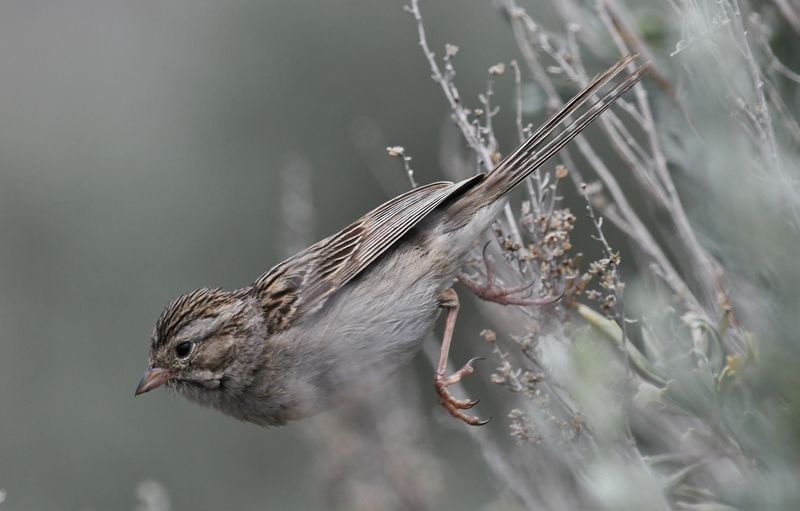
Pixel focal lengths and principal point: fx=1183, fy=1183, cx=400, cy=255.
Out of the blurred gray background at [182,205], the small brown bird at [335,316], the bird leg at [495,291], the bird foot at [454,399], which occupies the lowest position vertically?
the bird foot at [454,399]

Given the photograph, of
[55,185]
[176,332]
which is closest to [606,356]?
[176,332]

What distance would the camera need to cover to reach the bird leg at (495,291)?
3916mm

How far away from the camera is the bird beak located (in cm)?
464

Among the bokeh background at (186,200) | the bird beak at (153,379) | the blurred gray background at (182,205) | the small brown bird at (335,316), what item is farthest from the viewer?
the blurred gray background at (182,205)

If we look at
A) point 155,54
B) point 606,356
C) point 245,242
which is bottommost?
point 606,356

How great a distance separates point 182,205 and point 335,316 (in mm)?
5515

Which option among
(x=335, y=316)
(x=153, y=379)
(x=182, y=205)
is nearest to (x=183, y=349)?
(x=153, y=379)

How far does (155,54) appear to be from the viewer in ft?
35.9

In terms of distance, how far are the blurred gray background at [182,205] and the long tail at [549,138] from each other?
4.17 metres

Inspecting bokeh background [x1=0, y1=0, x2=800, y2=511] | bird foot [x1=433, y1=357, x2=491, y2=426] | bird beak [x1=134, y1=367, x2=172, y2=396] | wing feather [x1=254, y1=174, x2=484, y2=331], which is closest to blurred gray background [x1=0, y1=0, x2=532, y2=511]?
bokeh background [x1=0, y1=0, x2=800, y2=511]

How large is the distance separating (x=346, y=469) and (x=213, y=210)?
562 centimetres

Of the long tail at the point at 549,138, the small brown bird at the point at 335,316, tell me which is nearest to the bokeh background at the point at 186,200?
the small brown bird at the point at 335,316

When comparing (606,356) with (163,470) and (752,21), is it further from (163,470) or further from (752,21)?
(163,470)

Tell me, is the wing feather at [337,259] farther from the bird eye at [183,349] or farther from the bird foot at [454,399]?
the bird foot at [454,399]
